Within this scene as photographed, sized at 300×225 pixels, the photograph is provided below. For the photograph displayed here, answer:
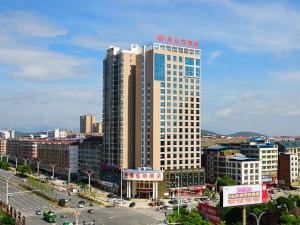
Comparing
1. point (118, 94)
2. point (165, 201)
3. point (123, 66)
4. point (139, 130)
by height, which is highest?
point (123, 66)

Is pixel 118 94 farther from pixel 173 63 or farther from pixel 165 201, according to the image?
pixel 165 201

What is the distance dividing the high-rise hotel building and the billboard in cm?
5565

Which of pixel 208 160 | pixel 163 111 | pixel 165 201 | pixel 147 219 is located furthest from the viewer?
pixel 208 160

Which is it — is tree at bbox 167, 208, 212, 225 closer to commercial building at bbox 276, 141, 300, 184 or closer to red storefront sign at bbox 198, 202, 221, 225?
red storefront sign at bbox 198, 202, 221, 225

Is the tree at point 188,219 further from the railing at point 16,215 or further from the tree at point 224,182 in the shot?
the tree at point 224,182

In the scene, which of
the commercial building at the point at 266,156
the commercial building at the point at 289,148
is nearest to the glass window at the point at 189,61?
the commercial building at the point at 266,156

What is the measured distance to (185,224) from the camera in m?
65.9

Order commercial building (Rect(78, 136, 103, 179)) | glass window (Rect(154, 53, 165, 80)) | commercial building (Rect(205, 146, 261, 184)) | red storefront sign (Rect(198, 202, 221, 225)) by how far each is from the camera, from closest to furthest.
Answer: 1. red storefront sign (Rect(198, 202, 221, 225))
2. glass window (Rect(154, 53, 165, 80))
3. commercial building (Rect(205, 146, 261, 184))
4. commercial building (Rect(78, 136, 103, 179))

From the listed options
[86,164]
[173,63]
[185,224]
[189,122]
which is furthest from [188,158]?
[185,224]

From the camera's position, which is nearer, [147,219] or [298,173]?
[147,219]

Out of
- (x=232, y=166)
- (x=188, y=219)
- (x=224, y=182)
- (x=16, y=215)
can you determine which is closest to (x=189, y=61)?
(x=232, y=166)

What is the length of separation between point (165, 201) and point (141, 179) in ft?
A: 29.2

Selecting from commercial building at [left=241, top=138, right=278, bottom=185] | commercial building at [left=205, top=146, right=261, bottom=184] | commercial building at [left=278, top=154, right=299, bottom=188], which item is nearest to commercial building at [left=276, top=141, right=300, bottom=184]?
commercial building at [left=278, top=154, right=299, bottom=188]

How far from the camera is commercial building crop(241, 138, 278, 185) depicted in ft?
455
